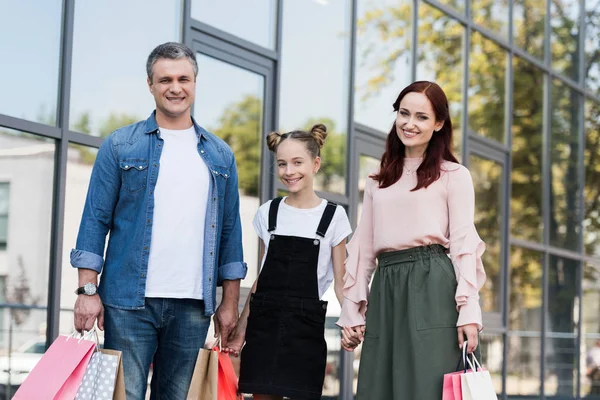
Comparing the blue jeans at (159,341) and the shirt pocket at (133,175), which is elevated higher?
the shirt pocket at (133,175)

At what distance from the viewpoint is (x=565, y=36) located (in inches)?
451

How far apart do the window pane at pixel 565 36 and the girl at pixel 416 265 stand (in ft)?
25.9

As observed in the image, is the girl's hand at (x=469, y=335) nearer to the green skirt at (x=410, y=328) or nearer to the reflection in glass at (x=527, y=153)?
the green skirt at (x=410, y=328)

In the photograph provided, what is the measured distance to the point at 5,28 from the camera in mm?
4449

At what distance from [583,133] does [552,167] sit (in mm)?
1179

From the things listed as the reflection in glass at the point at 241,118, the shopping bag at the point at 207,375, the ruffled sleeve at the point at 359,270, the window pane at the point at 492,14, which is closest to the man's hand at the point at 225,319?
the shopping bag at the point at 207,375

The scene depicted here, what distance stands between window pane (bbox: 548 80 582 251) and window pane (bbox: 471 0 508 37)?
1513 mm

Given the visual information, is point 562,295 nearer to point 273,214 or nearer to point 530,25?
point 530,25

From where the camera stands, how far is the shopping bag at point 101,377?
10.5 feet

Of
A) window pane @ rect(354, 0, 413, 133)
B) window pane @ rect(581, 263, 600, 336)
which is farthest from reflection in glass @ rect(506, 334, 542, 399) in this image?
window pane @ rect(354, 0, 413, 133)

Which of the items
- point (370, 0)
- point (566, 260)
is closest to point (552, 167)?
point (566, 260)

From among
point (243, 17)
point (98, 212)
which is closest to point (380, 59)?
point (243, 17)

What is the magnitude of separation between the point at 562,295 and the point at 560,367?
0.77 m

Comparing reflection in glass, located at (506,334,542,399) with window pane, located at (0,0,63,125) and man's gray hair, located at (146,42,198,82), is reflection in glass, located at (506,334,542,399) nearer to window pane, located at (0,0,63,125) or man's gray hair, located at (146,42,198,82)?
window pane, located at (0,0,63,125)
